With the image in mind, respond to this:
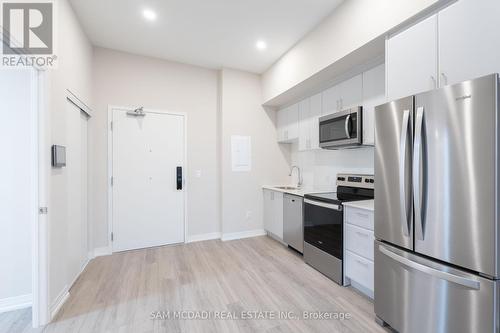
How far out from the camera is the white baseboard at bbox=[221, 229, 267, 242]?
3854 mm

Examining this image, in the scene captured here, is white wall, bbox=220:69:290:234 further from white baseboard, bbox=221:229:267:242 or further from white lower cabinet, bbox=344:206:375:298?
white lower cabinet, bbox=344:206:375:298

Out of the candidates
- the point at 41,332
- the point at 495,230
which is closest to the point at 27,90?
the point at 41,332

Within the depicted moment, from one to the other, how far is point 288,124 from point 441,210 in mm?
2826

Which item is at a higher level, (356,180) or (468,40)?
(468,40)

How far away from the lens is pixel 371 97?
248 centimetres

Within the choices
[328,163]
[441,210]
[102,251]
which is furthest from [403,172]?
[102,251]

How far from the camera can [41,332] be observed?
1729mm

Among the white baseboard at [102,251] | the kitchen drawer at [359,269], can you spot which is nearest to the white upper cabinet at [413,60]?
the kitchen drawer at [359,269]

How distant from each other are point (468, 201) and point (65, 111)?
3215 millimetres

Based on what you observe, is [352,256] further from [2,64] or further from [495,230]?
[2,64]

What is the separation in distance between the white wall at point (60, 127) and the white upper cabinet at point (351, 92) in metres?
2.98

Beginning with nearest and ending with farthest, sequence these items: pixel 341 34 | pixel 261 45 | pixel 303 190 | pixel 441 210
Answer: pixel 441 210 < pixel 341 34 < pixel 261 45 < pixel 303 190

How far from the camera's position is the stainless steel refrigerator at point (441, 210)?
119 cm

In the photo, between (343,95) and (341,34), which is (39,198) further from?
(343,95)
